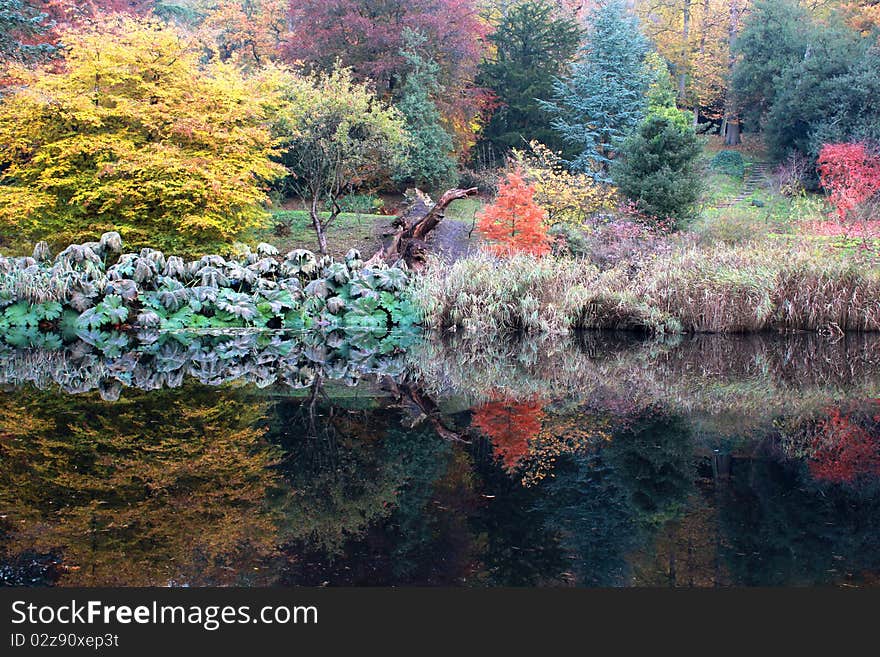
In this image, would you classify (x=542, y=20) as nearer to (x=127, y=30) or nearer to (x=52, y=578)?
(x=127, y=30)

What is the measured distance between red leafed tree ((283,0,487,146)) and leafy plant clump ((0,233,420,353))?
538 inches

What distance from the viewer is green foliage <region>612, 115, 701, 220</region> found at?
19453 mm

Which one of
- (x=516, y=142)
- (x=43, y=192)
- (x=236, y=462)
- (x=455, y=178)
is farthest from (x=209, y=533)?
(x=516, y=142)

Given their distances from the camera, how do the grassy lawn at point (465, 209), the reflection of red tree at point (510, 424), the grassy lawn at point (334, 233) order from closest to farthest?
the reflection of red tree at point (510, 424), the grassy lawn at point (334, 233), the grassy lawn at point (465, 209)

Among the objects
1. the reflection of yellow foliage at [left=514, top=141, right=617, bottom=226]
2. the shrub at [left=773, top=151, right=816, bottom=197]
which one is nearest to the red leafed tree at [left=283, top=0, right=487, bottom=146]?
the reflection of yellow foliage at [left=514, top=141, right=617, bottom=226]

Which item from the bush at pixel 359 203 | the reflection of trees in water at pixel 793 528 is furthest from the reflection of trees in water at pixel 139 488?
the bush at pixel 359 203

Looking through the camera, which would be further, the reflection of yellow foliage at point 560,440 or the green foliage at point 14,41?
the green foliage at point 14,41

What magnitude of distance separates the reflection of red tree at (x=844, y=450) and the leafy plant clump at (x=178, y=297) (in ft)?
21.9

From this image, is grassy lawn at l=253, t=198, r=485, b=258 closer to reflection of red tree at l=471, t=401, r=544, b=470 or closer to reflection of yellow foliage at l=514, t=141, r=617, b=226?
reflection of yellow foliage at l=514, t=141, r=617, b=226

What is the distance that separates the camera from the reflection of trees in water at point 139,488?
123 inches

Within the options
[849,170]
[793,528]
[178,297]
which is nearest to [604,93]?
[849,170]

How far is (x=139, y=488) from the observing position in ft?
13.3

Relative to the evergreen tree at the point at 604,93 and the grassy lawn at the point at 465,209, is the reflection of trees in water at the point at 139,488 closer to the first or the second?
the grassy lawn at the point at 465,209

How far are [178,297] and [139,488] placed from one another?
24.7ft
